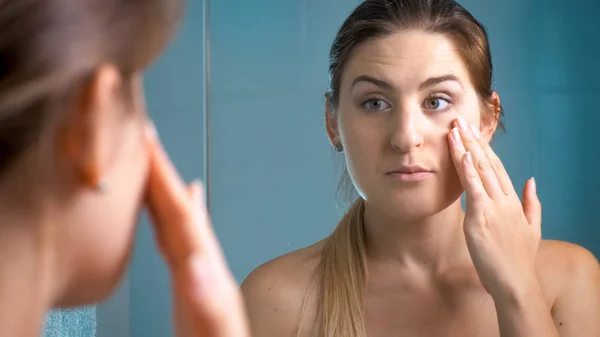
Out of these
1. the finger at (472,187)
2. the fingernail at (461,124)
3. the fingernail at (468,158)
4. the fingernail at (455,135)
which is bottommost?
the finger at (472,187)

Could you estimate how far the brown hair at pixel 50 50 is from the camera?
372mm

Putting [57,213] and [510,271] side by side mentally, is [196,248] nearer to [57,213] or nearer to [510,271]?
[57,213]

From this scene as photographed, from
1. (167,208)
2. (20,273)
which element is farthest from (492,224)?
(20,273)

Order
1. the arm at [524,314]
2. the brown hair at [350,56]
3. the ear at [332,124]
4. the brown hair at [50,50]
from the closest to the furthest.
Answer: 1. the brown hair at [50,50]
2. the arm at [524,314]
3. the brown hair at [350,56]
4. the ear at [332,124]

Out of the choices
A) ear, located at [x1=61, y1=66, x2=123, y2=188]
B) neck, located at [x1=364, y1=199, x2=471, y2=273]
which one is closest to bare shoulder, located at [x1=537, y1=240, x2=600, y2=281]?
neck, located at [x1=364, y1=199, x2=471, y2=273]

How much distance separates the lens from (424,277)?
40.7 inches

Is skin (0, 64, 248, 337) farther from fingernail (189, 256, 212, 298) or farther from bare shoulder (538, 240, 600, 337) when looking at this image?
bare shoulder (538, 240, 600, 337)

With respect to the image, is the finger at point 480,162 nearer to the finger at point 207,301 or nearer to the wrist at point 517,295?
the wrist at point 517,295

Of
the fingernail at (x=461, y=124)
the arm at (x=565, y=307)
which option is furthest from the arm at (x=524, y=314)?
the fingernail at (x=461, y=124)

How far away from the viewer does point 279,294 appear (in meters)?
1.04

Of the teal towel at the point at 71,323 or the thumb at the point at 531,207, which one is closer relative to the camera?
the thumb at the point at 531,207

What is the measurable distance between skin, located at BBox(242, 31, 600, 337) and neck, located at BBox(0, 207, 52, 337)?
544mm

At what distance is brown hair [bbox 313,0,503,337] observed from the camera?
953mm

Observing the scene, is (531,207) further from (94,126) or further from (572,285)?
(94,126)
